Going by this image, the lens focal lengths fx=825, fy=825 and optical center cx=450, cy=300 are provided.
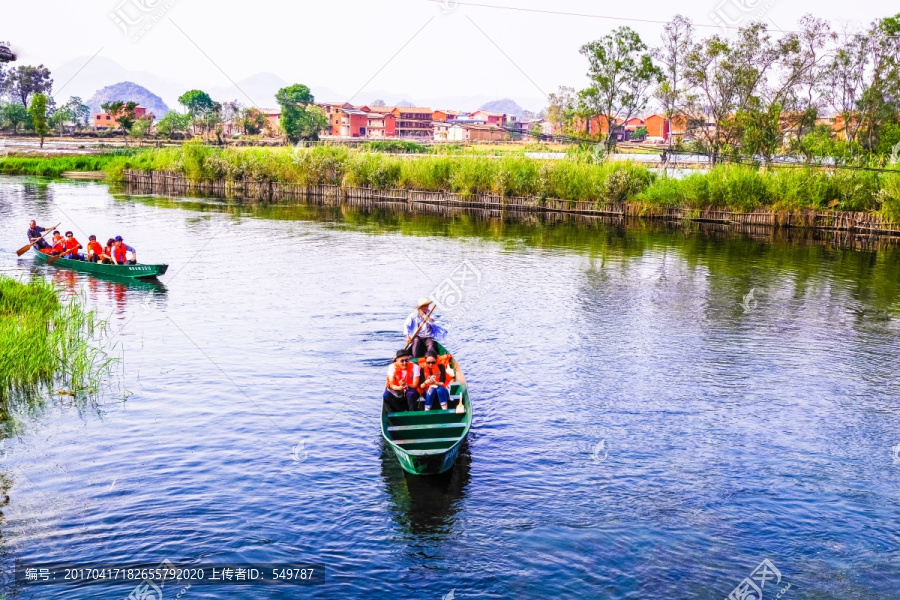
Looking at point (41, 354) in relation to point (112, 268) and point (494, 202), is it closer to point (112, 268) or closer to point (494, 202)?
point (112, 268)

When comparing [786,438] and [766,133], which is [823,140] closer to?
[766,133]

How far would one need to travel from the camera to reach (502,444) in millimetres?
18500

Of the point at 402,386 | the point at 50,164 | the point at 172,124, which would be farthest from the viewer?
the point at 172,124

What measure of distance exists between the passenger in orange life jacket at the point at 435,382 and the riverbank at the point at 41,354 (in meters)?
8.87

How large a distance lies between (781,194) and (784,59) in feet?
69.9

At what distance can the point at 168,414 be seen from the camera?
19.6 m

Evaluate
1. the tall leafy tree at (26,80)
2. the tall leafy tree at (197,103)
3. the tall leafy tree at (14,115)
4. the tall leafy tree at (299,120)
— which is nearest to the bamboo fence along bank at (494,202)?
the tall leafy tree at (299,120)

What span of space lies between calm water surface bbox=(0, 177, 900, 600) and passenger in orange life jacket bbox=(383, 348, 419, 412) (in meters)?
1.29

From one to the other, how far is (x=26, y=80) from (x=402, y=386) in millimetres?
197518

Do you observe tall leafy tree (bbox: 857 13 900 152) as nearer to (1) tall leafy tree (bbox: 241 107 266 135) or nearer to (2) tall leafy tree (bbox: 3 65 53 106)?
(1) tall leafy tree (bbox: 241 107 266 135)

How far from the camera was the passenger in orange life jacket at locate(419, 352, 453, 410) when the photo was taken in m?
17.1

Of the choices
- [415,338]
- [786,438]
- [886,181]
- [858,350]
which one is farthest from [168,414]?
[886,181]

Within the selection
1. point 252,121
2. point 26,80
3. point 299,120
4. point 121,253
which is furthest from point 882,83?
point 26,80

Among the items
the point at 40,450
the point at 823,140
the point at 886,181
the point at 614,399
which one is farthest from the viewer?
the point at 823,140
